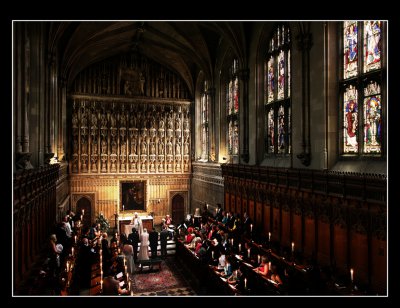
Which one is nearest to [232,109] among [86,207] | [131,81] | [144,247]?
[131,81]

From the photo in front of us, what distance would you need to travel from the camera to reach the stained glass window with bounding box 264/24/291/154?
43.6ft

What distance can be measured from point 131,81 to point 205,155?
692 centimetres

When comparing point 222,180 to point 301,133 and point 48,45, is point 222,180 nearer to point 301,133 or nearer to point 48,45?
point 301,133

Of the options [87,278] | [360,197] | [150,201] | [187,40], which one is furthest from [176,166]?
[360,197]

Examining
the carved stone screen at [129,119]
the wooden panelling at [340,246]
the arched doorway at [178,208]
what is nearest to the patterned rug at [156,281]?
the wooden panelling at [340,246]

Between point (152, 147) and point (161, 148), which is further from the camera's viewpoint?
point (161, 148)

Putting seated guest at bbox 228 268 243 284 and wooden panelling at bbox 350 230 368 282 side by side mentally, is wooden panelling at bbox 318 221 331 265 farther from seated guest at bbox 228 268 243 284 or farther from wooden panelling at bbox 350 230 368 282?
seated guest at bbox 228 268 243 284

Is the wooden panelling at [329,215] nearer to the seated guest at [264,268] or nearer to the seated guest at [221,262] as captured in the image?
the seated guest at [264,268]

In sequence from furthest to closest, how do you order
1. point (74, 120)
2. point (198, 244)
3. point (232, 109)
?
point (74, 120), point (232, 109), point (198, 244)

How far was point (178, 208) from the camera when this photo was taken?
952 inches

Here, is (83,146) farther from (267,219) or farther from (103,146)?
(267,219)

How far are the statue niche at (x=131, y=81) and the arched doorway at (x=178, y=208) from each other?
755 cm

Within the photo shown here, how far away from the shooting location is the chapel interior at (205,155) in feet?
28.0

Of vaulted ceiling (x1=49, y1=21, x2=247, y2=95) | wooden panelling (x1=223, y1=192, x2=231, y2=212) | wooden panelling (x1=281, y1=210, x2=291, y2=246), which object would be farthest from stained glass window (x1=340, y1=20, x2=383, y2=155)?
wooden panelling (x1=223, y1=192, x2=231, y2=212)
